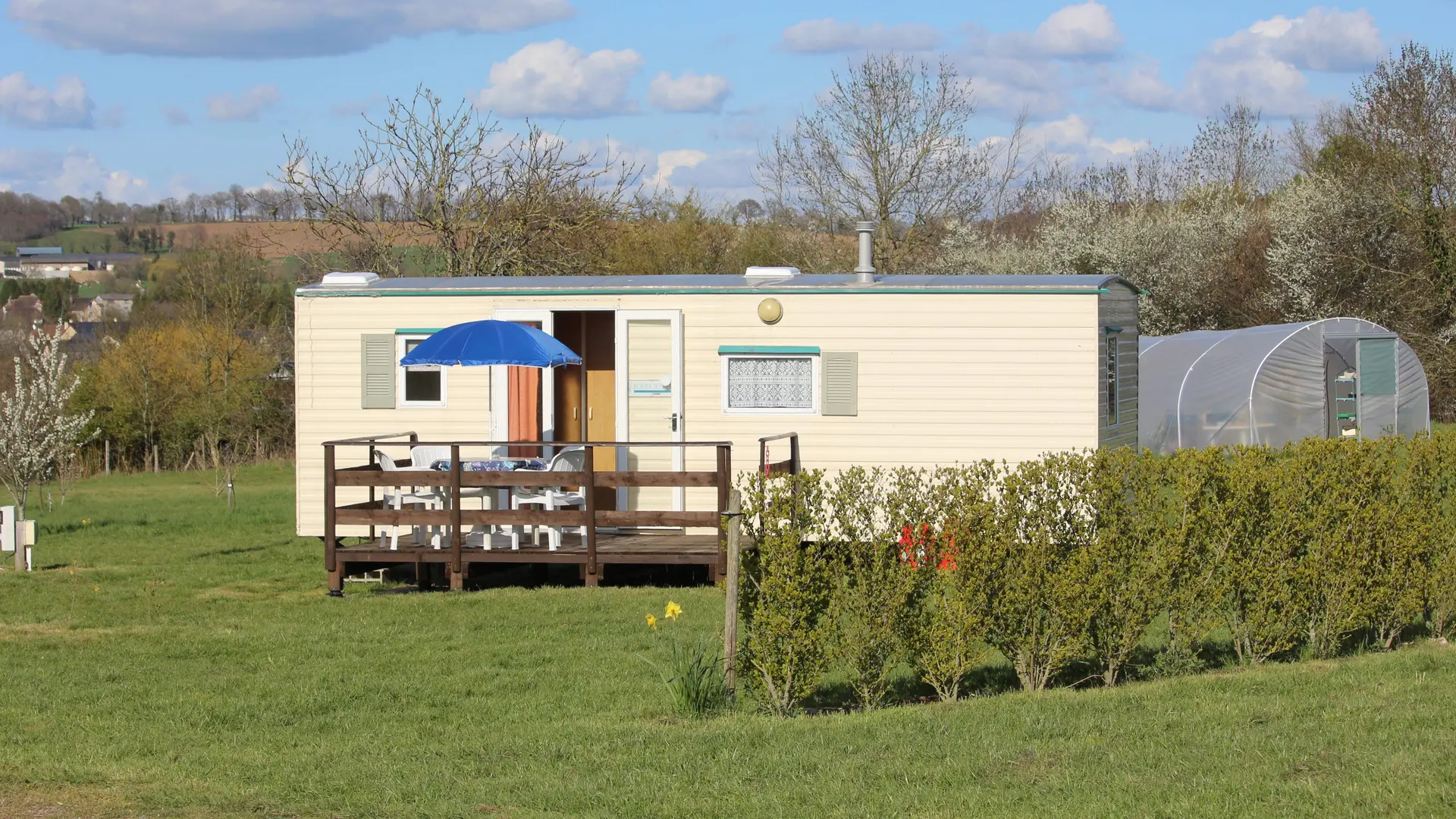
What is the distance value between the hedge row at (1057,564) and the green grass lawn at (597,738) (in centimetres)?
26

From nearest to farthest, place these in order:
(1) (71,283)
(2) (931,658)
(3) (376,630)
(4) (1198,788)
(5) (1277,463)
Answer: (4) (1198,788)
(2) (931,658)
(5) (1277,463)
(3) (376,630)
(1) (71,283)

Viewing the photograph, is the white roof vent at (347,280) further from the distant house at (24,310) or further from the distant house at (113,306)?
the distant house at (24,310)

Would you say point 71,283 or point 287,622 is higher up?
point 71,283

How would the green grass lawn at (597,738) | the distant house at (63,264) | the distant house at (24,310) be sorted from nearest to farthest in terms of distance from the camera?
the green grass lawn at (597,738), the distant house at (24,310), the distant house at (63,264)

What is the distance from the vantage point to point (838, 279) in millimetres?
11289

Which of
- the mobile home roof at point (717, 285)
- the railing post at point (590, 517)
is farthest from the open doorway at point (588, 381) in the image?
the railing post at point (590, 517)

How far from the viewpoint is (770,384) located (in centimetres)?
1122

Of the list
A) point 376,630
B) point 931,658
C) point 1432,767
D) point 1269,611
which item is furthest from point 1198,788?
point 376,630

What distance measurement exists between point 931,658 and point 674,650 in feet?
3.80

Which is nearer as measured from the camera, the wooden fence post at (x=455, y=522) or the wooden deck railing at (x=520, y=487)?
the wooden deck railing at (x=520, y=487)

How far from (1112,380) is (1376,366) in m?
9.96

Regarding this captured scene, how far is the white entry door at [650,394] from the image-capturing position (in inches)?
445

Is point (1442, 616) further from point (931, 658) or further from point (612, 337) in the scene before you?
point (612, 337)

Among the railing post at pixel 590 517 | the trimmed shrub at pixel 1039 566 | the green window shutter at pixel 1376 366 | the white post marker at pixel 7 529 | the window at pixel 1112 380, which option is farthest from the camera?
the green window shutter at pixel 1376 366
